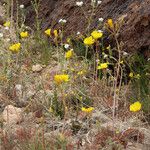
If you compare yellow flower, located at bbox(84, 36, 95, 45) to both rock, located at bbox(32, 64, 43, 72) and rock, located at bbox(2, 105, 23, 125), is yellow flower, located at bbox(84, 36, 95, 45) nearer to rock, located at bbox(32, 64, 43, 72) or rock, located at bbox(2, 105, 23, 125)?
rock, located at bbox(2, 105, 23, 125)

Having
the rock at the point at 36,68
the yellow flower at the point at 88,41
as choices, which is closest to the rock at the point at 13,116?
the yellow flower at the point at 88,41

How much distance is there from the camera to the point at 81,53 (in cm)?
531

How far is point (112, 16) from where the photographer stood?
515 cm

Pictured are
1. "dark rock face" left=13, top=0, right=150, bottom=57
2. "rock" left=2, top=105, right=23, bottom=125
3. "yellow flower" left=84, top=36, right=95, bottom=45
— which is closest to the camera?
"rock" left=2, top=105, right=23, bottom=125

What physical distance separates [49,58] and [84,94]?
1.34 m

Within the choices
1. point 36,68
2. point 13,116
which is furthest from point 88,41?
point 36,68

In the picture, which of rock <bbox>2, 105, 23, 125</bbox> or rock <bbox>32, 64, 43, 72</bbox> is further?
rock <bbox>32, 64, 43, 72</bbox>

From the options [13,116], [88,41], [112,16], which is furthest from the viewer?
[112,16]

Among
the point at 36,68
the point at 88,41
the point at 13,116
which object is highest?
the point at 88,41

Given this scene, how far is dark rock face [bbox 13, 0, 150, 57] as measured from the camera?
461 cm

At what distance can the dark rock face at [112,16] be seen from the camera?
4613 millimetres

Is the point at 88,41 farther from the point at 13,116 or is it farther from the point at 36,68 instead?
the point at 36,68

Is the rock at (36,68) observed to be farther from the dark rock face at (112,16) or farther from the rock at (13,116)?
the rock at (13,116)

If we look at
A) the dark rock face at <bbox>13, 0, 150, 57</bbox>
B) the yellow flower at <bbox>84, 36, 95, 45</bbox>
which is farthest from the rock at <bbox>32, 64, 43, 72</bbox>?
the yellow flower at <bbox>84, 36, 95, 45</bbox>
